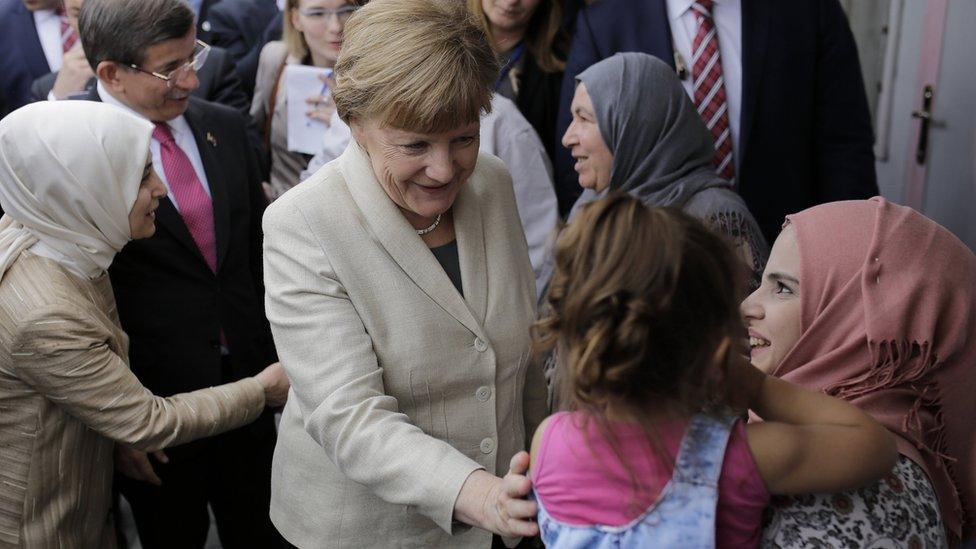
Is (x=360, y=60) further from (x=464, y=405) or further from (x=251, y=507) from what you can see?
(x=251, y=507)

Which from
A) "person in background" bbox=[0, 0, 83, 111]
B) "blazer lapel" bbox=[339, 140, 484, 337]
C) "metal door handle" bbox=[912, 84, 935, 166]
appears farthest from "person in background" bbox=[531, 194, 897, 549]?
"person in background" bbox=[0, 0, 83, 111]

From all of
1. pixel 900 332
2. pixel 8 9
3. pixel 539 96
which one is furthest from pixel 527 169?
A: pixel 8 9

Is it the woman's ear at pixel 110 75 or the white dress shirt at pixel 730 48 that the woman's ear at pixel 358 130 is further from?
the white dress shirt at pixel 730 48

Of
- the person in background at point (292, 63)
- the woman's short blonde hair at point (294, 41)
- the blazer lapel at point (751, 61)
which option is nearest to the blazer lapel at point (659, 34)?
the blazer lapel at point (751, 61)

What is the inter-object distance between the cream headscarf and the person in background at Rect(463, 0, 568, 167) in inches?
68.5

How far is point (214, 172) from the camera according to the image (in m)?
3.22

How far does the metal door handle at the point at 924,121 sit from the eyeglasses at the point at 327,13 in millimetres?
2472

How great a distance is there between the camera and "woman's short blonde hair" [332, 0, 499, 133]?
1.92 meters

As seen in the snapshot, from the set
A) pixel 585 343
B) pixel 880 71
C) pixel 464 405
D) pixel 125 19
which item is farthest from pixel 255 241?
pixel 880 71

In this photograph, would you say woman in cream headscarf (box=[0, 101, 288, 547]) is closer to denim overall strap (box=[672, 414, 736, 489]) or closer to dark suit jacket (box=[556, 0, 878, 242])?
denim overall strap (box=[672, 414, 736, 489])

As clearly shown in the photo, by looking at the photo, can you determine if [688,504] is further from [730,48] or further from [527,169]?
[730,48]

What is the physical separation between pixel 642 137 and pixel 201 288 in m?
1.42

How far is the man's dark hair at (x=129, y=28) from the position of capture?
3127mm

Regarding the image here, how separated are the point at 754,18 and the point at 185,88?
1.95m
